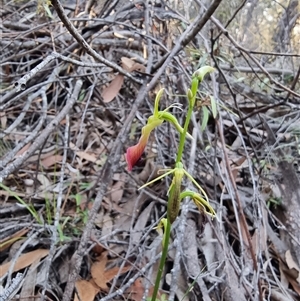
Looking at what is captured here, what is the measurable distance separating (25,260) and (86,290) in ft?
0.68

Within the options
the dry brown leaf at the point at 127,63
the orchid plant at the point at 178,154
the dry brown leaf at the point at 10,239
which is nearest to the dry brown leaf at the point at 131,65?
the dry brown leaf at the point at 127,63

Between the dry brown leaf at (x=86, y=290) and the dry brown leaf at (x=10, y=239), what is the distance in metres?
0.24

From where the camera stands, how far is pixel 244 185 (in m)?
1.54

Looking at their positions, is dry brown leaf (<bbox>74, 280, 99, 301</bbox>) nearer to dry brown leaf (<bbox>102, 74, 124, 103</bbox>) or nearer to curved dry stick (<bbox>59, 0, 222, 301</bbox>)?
curved dry stick (<bbox>59, 0, 222, 301</bbox>)

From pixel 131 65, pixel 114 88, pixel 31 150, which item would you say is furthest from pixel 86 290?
pixel 131 65

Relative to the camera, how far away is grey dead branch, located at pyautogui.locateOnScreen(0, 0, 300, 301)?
3.66 ft

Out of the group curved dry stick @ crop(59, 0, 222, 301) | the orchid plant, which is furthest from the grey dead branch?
the orchid plant

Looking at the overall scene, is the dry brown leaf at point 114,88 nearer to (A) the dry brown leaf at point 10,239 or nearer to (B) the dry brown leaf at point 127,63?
(B) the dry brown leaf at point 127,63

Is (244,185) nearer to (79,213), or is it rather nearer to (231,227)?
(231,227)

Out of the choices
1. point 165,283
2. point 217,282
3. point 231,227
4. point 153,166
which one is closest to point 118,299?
point 165,283

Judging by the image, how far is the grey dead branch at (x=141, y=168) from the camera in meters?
1.12

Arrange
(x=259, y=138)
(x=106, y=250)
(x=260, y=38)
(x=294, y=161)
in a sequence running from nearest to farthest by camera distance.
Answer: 1. (x=106, y=250)
2. (x=294, y=161)
3. (x=259, y=138)
4. (x=260, y=38)

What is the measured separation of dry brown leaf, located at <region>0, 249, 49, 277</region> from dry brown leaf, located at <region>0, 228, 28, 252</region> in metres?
0.06

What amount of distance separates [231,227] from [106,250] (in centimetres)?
38
